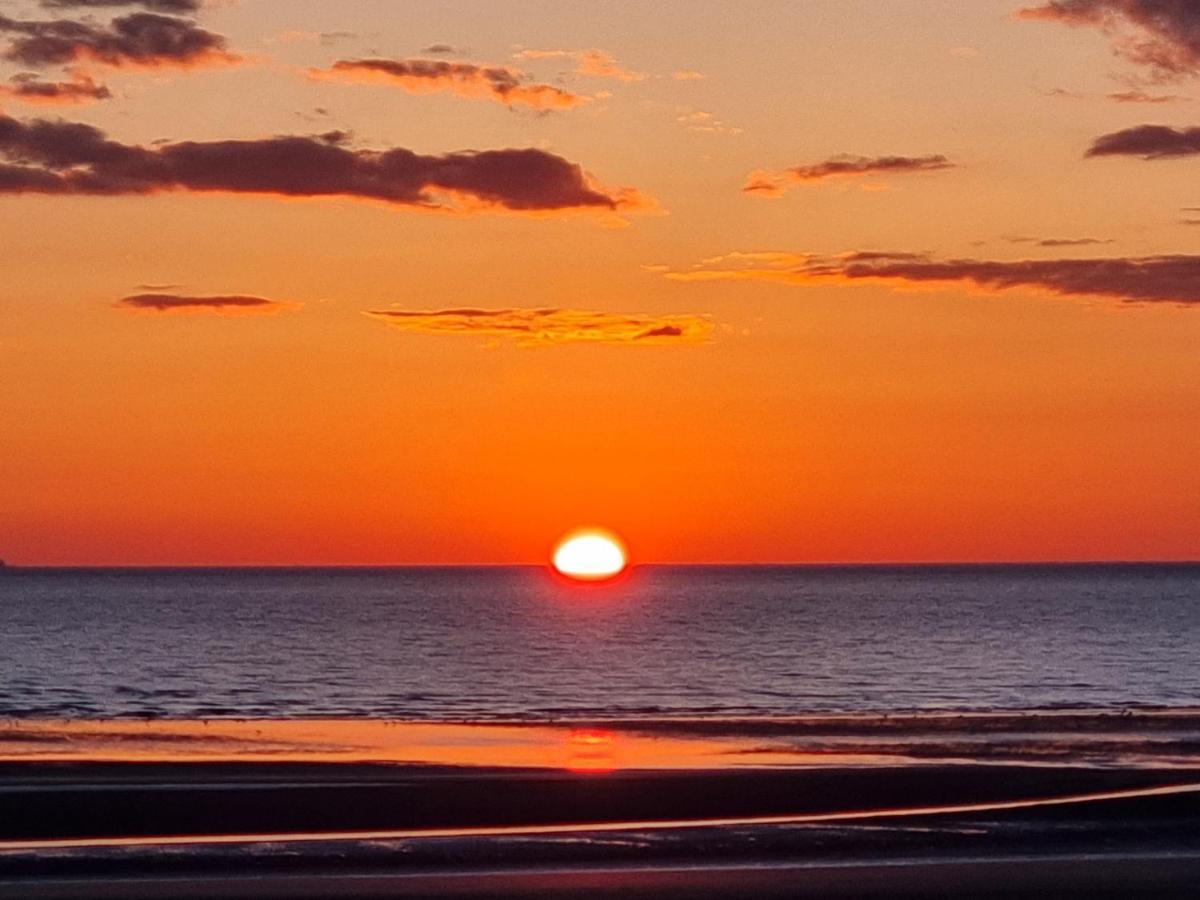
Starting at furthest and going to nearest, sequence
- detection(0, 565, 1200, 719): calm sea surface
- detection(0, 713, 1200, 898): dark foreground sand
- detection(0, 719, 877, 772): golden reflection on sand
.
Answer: detection(0, 565, 1200, 719): calm sea surface → detection(0, 719, 877, 772): golden reflection on sand → detection(0, 713, 1200, 898): dark foreground sand

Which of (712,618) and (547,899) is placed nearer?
(547,899)

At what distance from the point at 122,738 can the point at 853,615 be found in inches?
5421

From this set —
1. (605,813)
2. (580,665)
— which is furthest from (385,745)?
(580,665)

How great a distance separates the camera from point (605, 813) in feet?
109

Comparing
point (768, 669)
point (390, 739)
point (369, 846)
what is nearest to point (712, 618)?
point (768, 669)

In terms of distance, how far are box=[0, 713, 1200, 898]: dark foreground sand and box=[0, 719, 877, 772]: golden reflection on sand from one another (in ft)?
0.48

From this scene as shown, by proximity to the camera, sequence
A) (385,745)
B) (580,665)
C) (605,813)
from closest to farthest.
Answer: (605,813) → (385,745) → (580,665)

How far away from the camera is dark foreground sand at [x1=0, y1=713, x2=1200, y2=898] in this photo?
82.0 ft

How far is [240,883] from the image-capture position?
965 inches

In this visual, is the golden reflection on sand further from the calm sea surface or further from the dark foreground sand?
the calm sea surface

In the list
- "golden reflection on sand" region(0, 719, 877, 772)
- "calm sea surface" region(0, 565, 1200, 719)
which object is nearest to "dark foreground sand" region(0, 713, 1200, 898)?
"golden reflection on sand" region(0, 719, 877, 772)

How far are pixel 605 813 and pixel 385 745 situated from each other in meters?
14.6

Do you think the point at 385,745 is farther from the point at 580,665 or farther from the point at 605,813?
the point at 580,665

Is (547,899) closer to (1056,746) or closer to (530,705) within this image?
(1056,746)
